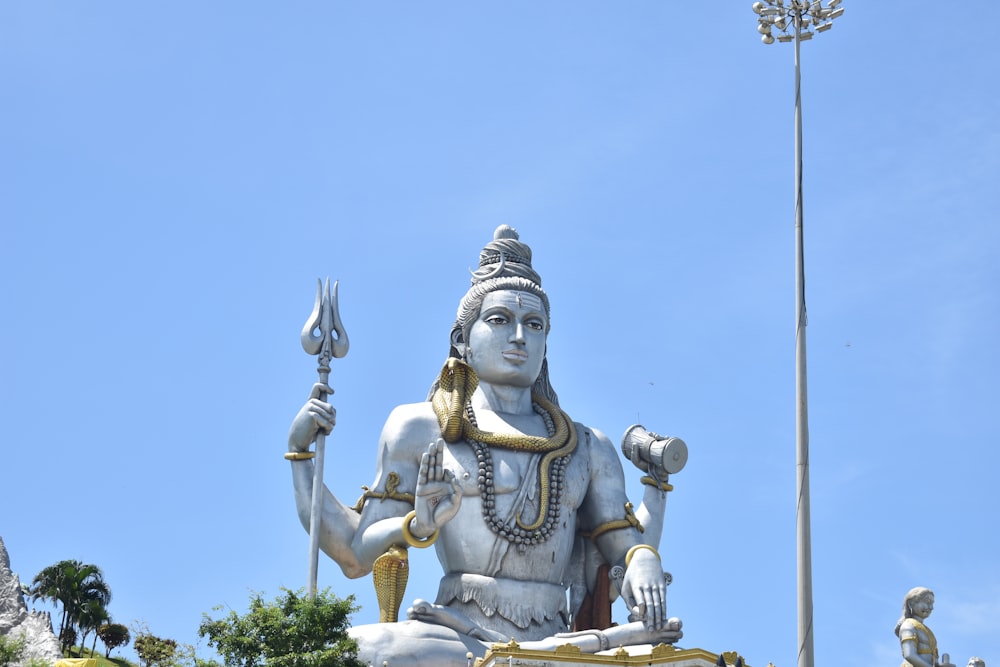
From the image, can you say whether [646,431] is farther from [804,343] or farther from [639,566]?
[804,343]

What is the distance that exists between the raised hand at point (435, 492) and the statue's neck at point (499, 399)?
237 centimetres

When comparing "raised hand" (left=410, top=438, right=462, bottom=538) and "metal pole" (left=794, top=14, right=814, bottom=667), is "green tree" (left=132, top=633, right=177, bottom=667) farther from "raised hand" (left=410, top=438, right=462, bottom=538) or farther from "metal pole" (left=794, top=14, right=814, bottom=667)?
"metal pole" (left=794, top=14, right=814, bottom=667)

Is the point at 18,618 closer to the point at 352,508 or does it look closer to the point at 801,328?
the point at 352,508

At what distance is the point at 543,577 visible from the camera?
2392 centimetres

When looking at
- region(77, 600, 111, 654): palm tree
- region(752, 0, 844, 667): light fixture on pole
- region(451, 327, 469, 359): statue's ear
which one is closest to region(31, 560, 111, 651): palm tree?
region(77, 600, 111, 654): palm tree

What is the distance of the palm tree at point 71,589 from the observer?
37250 millimetres

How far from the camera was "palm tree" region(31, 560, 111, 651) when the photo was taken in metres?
37.2

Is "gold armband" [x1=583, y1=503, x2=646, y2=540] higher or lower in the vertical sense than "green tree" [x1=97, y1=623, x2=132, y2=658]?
lower

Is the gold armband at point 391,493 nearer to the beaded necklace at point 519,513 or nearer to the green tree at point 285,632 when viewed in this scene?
the beaded necklace at point 519,513

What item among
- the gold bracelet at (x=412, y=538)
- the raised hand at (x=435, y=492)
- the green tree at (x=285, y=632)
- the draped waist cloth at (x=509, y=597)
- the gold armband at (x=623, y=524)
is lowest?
the green tree at (x=285, y=632)

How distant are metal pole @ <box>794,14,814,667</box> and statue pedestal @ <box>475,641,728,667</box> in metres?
3.23

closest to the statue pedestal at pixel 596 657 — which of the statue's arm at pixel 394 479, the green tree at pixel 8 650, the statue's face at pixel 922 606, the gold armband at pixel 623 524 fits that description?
the statue's face at pixel 922 606

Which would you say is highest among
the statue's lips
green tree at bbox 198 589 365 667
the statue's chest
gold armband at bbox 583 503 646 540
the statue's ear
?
the statue's ear

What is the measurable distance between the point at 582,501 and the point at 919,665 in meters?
4.99
